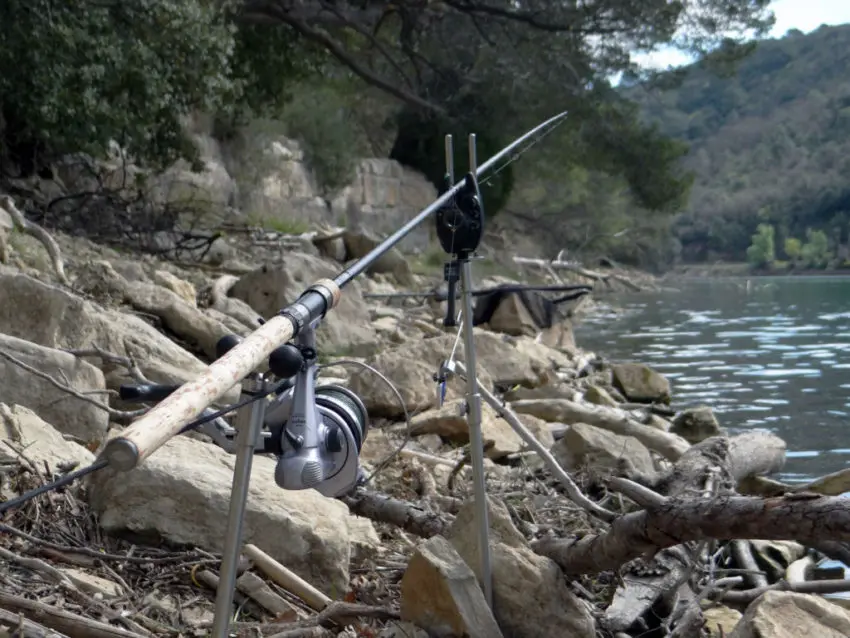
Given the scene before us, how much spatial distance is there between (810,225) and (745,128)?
29625 mm

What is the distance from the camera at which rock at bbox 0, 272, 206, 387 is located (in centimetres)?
473

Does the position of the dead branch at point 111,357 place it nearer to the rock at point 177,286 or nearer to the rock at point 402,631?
the rock at point 402,631

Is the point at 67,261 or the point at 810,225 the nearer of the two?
the point at 67,261

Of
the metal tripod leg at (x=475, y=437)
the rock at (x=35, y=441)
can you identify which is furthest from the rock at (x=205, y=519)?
the metal tripod leg at (x=475, y=437)

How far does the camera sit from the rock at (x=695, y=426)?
752 cm

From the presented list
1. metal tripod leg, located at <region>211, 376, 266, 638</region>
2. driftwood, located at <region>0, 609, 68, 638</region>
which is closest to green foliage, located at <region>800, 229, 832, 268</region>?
driftwood, located at <region>0, 609, 68, 638</region>

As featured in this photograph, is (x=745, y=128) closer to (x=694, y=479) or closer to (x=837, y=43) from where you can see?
(x=837, y=43)

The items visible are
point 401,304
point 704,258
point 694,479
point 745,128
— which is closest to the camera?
point 694,479

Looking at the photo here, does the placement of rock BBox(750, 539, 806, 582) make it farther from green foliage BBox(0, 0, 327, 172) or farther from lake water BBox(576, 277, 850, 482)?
green foliage BBox(0, 0, 327, 172)

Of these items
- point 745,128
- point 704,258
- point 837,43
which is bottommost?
point 704,258

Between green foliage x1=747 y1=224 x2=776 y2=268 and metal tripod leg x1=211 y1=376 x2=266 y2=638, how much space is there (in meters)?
59.9

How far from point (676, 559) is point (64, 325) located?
289 cm

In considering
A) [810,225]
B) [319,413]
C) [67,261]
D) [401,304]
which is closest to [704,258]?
[810,225]

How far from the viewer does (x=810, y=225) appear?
2297 inches
